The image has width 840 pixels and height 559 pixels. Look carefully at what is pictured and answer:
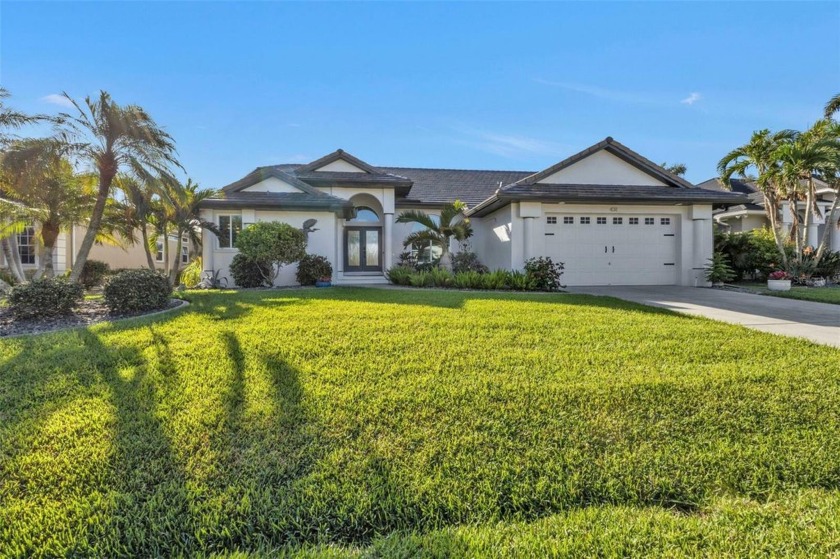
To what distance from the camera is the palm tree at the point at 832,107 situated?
639 inches

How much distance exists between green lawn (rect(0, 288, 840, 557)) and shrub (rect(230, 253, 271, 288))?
8.98 m

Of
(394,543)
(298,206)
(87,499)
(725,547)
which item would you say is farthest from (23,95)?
(725,547)

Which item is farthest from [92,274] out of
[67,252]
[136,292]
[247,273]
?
[136,292]

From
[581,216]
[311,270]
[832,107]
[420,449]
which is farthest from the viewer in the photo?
[832,107]

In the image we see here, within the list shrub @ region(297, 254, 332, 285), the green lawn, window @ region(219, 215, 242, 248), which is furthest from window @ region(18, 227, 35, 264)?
the green lawn

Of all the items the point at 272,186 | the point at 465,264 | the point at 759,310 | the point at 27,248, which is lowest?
the point at 759,310

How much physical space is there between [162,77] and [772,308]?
17937 mm

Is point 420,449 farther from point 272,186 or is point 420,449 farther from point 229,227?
point 272,186

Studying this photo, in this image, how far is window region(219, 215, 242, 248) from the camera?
15477 mm

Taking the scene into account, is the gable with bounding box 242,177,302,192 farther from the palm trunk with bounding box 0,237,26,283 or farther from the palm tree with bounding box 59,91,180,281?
the palm trunk with bounding box 0,237,26,283

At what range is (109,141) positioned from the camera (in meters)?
9.88

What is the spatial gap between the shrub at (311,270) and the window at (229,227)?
10.0ft

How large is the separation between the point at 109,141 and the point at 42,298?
14.4ft

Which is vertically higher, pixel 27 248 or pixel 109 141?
pixel 109 141
